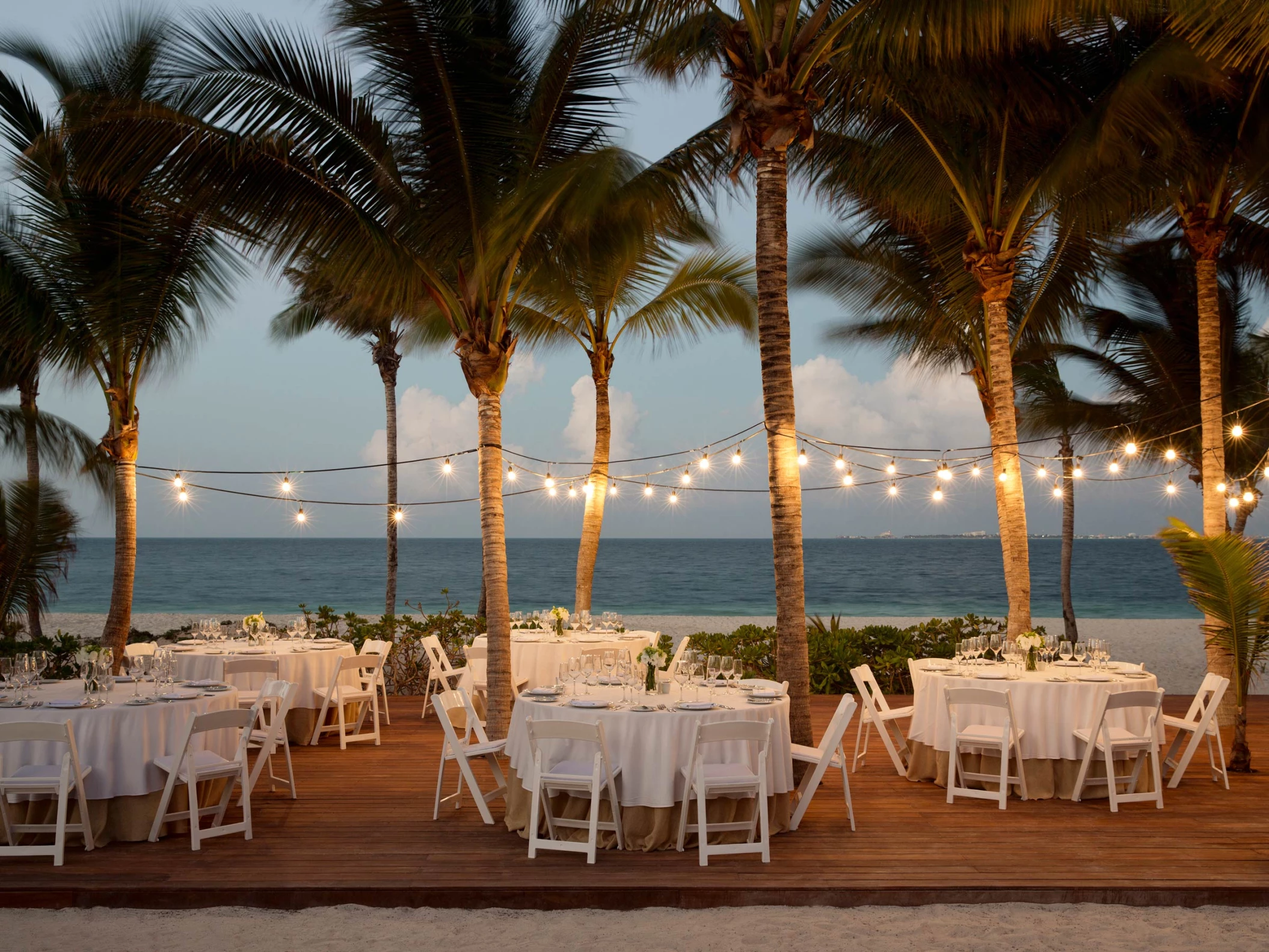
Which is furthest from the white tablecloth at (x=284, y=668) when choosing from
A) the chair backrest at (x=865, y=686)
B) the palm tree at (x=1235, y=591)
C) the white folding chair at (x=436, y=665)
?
the palm tree at (x=1235, y=591)

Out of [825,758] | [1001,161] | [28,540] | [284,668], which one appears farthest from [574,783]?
[28,540]

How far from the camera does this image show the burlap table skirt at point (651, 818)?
5.50 metres

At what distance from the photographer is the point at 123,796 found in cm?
573

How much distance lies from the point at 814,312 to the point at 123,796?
1254 centimetres

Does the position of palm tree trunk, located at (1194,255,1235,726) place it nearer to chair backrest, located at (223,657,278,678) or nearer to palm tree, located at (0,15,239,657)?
chair backrest, located at (223,657,278,678)

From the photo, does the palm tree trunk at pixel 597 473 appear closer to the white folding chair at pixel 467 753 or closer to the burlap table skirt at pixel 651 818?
the white folding chair at pixel 467 753

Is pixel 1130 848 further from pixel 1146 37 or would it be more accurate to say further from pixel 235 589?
pixel 235 589

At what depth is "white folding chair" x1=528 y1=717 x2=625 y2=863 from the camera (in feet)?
16.9

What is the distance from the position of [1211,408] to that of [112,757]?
9081 mm

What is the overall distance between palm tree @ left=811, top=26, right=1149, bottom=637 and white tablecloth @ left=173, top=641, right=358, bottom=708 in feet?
19.5

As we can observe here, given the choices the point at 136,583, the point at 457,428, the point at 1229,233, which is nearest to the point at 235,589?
the point at 136,583

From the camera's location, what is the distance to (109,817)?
225 inches

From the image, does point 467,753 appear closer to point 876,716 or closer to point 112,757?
point 112,757

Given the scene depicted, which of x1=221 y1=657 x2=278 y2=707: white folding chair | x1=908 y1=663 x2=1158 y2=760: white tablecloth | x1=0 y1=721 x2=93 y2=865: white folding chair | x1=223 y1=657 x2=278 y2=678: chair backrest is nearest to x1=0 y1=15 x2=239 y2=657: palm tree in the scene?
x1=221 y1=657 x2=278 y2=707: white folding chair
